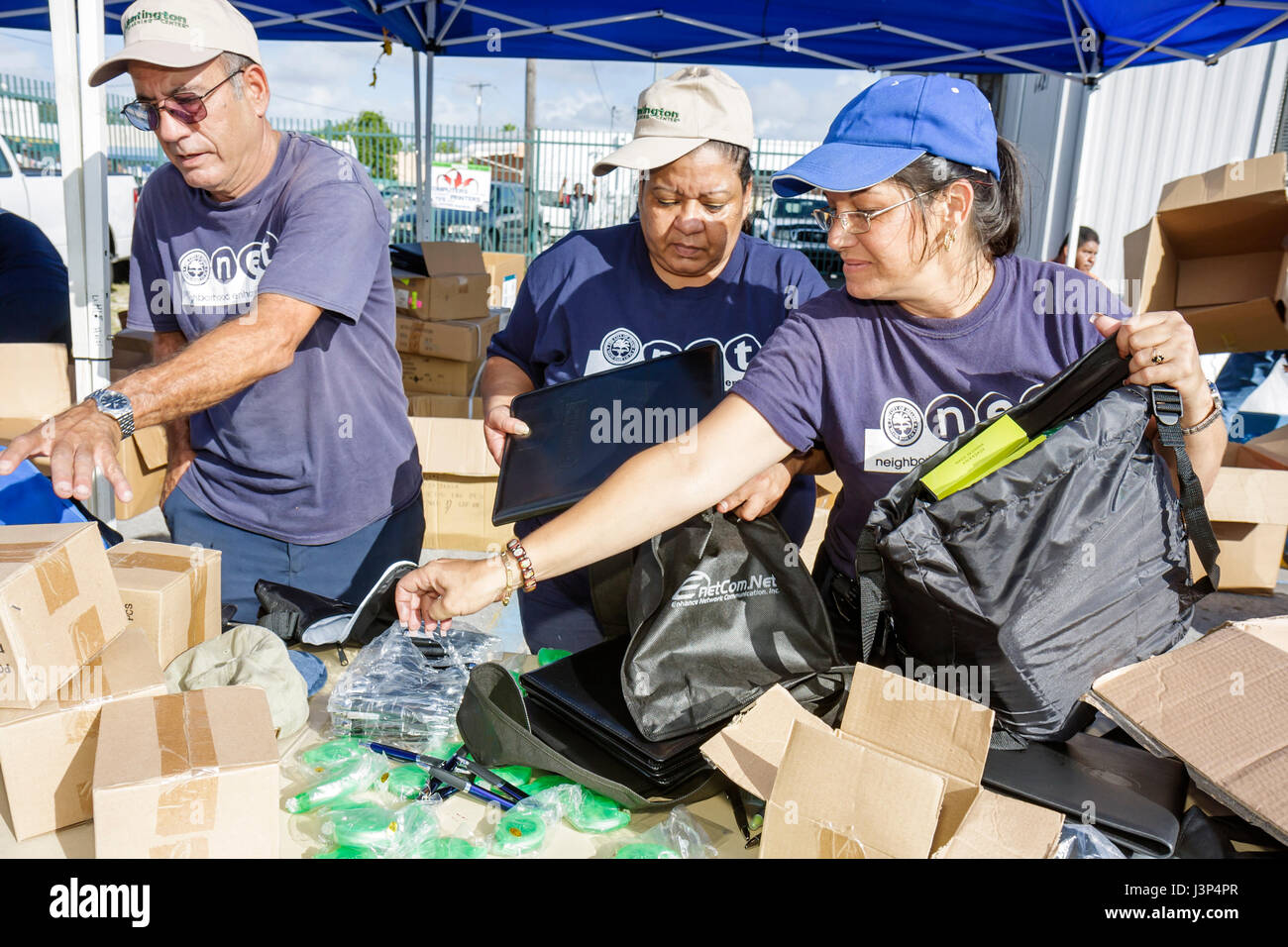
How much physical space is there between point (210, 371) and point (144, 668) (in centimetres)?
61

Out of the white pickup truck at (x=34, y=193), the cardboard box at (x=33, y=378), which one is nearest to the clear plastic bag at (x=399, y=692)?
the cardboard box at (x=33, y=378)

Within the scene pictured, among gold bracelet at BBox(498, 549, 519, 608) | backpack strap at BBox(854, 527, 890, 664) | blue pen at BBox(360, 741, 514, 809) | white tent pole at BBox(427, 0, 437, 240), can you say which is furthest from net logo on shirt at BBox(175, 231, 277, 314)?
white tent pole at BBox(427, 0, 437, 240)

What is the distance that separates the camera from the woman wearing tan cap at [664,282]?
6.08 feet

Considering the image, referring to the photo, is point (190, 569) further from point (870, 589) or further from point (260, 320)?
point (870, 589)

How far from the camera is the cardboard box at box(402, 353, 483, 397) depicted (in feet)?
19.0

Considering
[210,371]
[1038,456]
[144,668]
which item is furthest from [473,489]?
[1038,456]

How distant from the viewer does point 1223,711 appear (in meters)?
1.21

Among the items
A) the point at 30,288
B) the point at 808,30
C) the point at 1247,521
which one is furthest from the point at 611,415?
the point at 808,30

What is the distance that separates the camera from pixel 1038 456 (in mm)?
1239

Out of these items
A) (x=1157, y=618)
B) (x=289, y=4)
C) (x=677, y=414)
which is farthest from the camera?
(x=289, y=4)

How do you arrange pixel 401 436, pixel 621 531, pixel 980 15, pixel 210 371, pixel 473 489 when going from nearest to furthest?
pixel 621 531
pixel 210 371
pixel 401 436
pixel 473 489
pixel 980 15

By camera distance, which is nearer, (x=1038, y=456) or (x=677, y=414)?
(x=1038, y=456)
